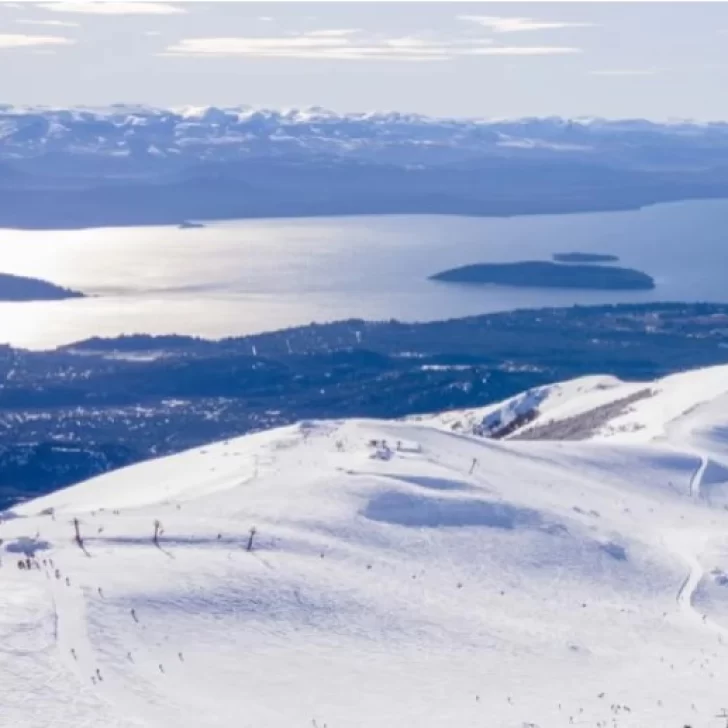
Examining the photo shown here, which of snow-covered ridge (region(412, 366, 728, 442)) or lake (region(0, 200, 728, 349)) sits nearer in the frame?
snow-covered ridge (region(412, 366, 728, 442))

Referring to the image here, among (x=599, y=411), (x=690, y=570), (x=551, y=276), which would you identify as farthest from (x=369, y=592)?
(x=551, y=276)

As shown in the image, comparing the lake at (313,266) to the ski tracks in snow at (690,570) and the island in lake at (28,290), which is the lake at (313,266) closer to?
the island in lake at (28,290)

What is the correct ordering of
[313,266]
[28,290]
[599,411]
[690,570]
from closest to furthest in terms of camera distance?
[690,570]
[599,411]
[28,290]
[313,266]

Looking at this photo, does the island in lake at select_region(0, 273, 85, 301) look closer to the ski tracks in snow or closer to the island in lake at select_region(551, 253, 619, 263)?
the island in lake at select_region(551, 253, 619, 263)

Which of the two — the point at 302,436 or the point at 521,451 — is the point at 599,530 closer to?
the point at 521,451

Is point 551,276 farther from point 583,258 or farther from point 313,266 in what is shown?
point 313,266

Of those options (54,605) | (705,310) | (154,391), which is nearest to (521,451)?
(54,605)

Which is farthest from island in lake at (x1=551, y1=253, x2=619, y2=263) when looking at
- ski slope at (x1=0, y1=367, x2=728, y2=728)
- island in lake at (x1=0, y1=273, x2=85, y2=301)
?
Result: ski slope at (x1=0, y1=367, x2=728, y2=728)
